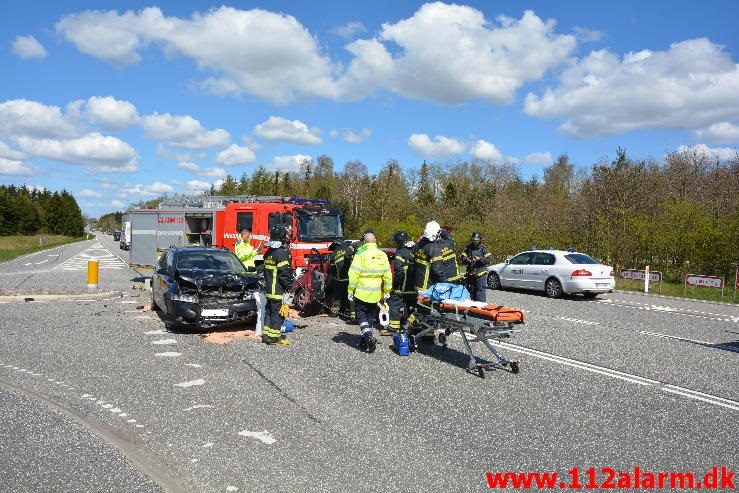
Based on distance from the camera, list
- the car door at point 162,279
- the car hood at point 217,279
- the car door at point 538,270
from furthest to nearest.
→ the car door at point 538,270, the car door at point 162,279, the car hood at point 217,279

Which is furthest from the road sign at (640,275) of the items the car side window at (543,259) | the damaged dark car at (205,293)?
the damaged dark car at (205,293)

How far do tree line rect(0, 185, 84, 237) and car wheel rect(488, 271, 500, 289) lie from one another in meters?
91.5

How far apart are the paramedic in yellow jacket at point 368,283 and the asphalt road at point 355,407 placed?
0.42 metres

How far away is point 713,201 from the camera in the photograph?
95.1 feet

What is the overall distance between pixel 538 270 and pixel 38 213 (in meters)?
109

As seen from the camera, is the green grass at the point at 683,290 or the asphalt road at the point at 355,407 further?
the green grass at the point at 683,290

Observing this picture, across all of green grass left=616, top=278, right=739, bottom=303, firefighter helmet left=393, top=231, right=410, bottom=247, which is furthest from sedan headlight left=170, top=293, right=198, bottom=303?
green grass left=616, top=278, right=739, bottom=303

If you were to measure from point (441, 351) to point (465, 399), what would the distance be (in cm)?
256

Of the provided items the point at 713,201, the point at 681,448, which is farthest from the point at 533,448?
the point at 713,201

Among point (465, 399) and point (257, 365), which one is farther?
point (257, 365)

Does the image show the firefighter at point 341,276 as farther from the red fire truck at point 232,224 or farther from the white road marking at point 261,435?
the white road marking at point 261,435

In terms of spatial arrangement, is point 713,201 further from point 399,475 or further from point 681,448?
point 399,475

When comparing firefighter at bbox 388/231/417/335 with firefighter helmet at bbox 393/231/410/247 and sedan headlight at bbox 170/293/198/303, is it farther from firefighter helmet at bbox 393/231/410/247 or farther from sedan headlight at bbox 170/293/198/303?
sedan headlight at bbox 170/293/198/303

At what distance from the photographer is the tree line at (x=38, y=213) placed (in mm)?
91812
